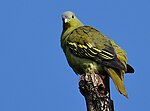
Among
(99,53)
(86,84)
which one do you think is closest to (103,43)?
(99,53)

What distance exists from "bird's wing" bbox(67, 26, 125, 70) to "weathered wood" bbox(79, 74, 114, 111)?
1354 millimetres

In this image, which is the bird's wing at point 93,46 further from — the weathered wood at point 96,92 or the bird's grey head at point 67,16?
the weathered wood at point 96,92

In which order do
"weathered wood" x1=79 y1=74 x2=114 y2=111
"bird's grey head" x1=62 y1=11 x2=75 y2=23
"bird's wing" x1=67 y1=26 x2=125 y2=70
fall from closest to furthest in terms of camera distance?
1. "weathered wood" x1=79 y1=74 x2=114 y2=111
2. "bird's wing" x1=67 y1=26 x2=125 y2=70
3. "bird's grey head" x1=62 y1=11 x2=75 y2=23

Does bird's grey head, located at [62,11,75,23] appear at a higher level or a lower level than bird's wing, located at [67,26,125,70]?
higher

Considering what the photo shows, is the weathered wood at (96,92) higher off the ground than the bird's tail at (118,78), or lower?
lower

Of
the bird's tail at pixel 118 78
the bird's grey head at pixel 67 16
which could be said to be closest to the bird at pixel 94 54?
the bird's tail at pixel 118 78

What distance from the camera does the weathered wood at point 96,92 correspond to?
569 cm

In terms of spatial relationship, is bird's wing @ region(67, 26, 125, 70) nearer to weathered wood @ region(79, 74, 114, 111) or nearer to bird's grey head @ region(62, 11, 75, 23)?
bird's grey head @ region(62, 11, 75, 23)

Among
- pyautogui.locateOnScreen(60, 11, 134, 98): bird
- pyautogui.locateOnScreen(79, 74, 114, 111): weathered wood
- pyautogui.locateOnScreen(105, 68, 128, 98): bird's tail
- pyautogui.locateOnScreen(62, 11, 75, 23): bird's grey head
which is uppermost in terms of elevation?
pyautogui.locateOnScreen(62, 11, 75, 23): bird's grey head

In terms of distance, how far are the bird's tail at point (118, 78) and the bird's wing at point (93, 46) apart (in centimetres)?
12

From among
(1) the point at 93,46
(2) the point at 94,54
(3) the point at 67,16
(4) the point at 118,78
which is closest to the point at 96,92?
(4) the point at 118,78

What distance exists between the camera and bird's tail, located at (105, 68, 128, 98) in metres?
7.17

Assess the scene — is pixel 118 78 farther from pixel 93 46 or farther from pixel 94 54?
pixel 93 46

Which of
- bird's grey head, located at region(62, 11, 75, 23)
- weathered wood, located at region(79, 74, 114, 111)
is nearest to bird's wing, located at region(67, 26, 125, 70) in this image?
bird's grey head, located at region(62, 11, 75, 23)
